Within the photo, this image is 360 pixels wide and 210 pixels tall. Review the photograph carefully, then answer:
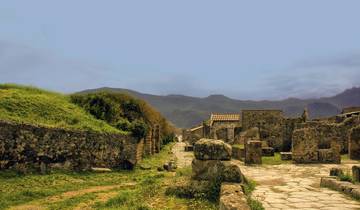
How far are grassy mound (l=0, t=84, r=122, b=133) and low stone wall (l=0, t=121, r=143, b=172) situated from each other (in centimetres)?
47

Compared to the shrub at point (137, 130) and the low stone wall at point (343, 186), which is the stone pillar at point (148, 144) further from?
the low stone wall at point (343, 186)

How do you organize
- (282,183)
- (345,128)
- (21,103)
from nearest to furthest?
(282,183) → (21,103) → (345,128)

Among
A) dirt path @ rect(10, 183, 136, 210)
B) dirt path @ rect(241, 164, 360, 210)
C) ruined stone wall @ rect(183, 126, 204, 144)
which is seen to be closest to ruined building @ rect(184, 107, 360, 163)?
dirt path @ rect(241, 164, 360, 210)

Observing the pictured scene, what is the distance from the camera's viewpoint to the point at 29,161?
45.6ft

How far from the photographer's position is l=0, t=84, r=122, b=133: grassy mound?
15516 mm

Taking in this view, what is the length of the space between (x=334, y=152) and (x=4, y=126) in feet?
48.6

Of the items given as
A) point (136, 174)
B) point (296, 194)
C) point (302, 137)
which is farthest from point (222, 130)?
point (296, 194)

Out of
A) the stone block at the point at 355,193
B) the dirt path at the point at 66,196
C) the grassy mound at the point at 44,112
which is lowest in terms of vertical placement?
the dirt path at the point at 66,196

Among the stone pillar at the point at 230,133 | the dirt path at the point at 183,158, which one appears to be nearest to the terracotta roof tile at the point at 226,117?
the stone pillar at the point at 230,133

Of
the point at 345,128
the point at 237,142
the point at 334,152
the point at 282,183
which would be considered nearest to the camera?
the point at 282,183

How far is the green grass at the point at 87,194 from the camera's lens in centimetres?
847

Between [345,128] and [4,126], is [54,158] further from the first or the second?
[345,128]

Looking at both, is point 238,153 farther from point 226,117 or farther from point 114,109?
point 226,117

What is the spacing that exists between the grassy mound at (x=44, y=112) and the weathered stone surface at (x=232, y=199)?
30.9ft
